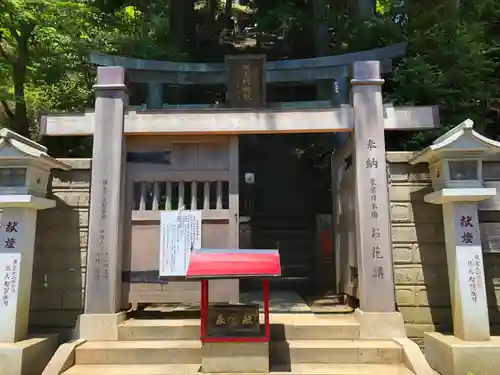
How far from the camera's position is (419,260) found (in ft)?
21.7

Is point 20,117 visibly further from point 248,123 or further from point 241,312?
point 241,312

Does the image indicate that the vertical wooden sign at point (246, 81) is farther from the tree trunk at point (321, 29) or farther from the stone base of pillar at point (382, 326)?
the tree trunk at point (321, 29)

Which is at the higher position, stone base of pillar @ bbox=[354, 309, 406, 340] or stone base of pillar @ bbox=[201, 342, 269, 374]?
stone base of pillar @ bbox=[354, 309, 406, 340]

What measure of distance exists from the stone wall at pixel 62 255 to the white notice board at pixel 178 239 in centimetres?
121

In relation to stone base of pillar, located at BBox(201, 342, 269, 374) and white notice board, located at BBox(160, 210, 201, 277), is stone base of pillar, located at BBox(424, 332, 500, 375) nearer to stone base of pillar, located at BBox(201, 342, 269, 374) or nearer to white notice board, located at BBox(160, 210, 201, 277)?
stone base of pillar, located at BBox(201, 342, 269, 374)

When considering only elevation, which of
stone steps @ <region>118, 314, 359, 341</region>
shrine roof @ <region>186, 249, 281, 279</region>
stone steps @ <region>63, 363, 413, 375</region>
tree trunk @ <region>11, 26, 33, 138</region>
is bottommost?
stone steps @ <region>63, 363, 413, 375</region>

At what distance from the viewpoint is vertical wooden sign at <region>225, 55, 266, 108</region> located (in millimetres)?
7176

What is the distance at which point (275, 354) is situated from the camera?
226 inches

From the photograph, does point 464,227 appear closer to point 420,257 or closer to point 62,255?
point 420,257

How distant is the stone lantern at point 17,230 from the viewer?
18.5ft

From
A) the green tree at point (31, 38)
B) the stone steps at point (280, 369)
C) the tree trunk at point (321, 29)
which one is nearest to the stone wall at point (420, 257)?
the stone steps at point (280, 369)

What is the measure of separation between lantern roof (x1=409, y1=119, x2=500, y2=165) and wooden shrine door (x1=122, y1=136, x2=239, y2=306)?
9.80 feet

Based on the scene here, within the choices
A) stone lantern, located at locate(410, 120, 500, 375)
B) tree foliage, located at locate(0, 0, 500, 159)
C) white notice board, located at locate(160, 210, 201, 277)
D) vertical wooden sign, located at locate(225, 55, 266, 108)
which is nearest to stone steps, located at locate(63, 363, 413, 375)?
stone lantern, located at locate(410, 120, 500, 375)

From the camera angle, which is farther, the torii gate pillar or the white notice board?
the white notice board
